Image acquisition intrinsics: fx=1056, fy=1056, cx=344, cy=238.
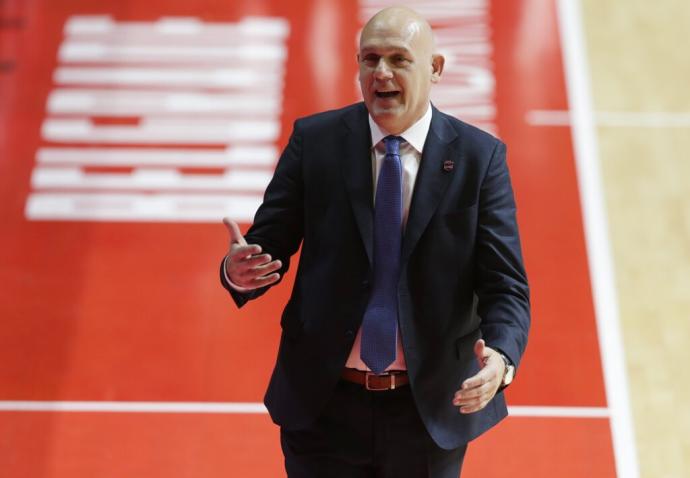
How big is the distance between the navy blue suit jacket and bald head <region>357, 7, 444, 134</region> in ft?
0.43

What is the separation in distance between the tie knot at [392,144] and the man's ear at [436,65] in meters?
0.16

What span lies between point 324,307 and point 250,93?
128 inches

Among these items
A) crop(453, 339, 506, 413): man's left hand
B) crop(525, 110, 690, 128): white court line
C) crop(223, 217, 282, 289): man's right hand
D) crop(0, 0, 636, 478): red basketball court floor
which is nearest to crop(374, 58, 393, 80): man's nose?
crop(223, 217, 282, 289): man's right hand

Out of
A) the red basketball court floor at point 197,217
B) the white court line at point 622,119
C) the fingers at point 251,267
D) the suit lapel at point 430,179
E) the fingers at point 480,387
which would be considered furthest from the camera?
the white court line at point 622,119

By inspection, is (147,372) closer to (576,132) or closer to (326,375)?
(326,375)

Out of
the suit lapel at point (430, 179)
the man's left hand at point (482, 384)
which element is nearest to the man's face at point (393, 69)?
the suit lapel at point (430, 179)

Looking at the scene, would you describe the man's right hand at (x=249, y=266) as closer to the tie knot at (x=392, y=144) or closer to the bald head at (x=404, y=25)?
the tie knot at (x=392, y=144)

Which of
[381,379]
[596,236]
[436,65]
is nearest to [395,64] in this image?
[436,65]

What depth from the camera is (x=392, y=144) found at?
248 cm

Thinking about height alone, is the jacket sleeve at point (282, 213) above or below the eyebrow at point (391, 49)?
below

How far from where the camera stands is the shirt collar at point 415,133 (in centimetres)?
249

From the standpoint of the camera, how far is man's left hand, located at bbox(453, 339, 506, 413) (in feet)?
7.13

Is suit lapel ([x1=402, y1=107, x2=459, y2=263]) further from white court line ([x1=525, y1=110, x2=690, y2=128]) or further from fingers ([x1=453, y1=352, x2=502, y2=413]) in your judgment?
white court line ([x1=525, y1=110, x2=690, y2=128])

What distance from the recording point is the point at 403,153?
250cm
